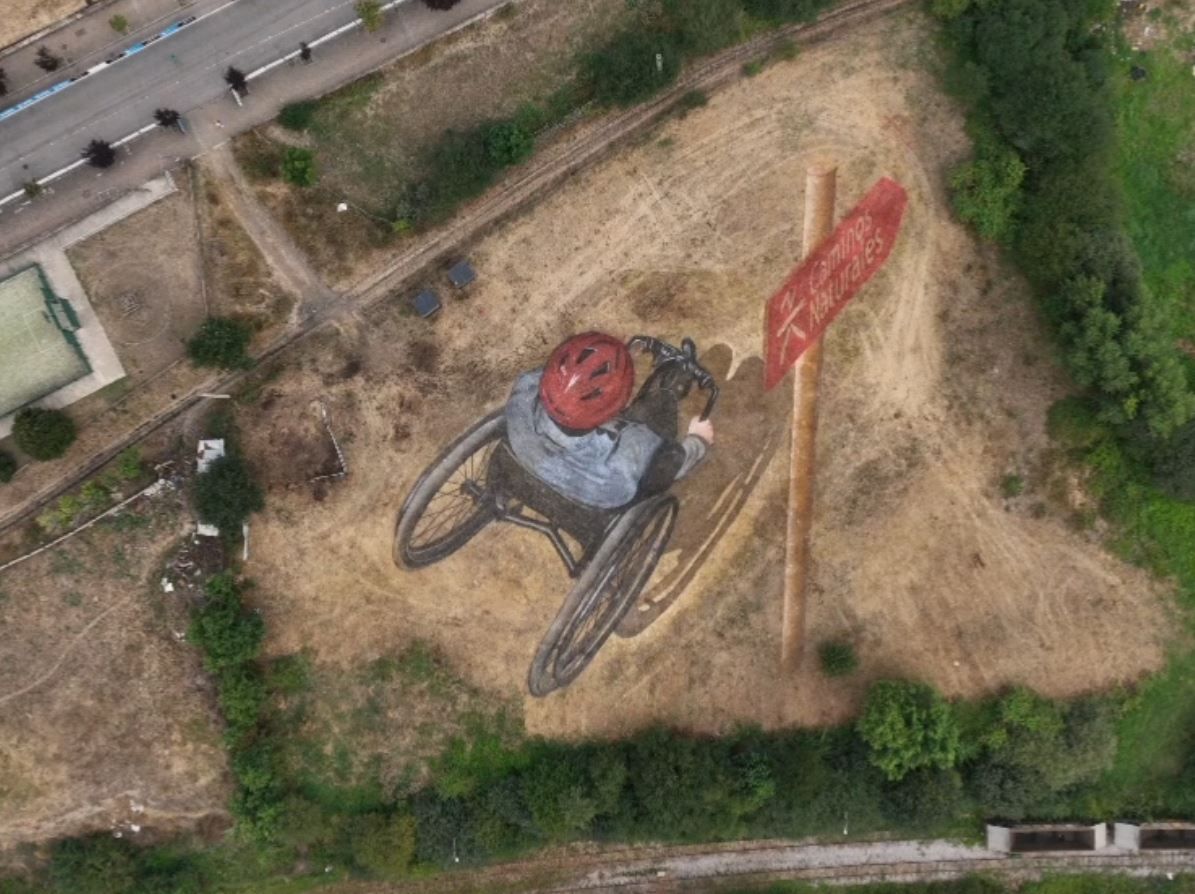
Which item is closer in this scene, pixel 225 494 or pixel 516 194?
pixel 225 494

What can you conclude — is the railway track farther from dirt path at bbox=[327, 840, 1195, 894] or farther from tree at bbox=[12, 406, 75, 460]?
dirt path at bbox=[327, 840, 1195, 894]

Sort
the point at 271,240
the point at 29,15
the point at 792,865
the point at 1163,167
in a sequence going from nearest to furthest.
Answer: the point at 29,15 → the point at 271,240 → the point at 1163,167 → the point at 792,865

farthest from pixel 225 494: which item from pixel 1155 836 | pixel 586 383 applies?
pixel 1155 836

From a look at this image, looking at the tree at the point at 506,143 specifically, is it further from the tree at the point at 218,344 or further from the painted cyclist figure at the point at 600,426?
the tree at the point at 218,344

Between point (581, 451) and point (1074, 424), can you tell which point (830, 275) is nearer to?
point (1074, 424)

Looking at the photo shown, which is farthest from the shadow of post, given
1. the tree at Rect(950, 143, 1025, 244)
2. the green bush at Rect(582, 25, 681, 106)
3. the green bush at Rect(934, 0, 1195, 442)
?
the green bush at Rect(934, 0, 1195, 442)

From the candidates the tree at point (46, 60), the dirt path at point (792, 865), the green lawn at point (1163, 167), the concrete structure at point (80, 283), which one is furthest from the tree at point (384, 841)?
the green lawn at point (1163, 167)
